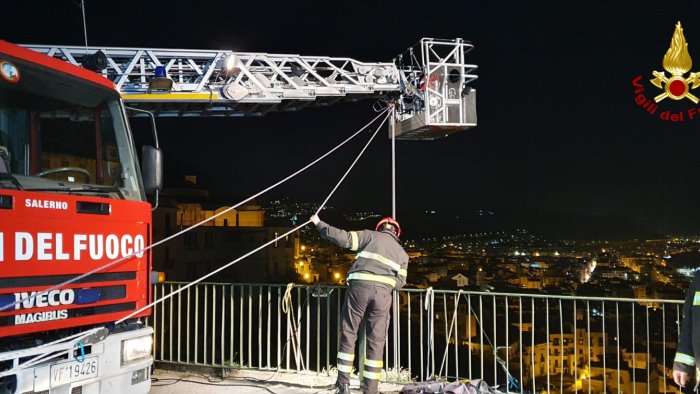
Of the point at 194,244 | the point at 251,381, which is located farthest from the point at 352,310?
the point at 194,244

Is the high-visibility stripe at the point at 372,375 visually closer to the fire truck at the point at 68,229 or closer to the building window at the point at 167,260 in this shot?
the fire truck at the point at 68,229

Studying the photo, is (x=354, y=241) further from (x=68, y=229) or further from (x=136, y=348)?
(x=68, y=229)

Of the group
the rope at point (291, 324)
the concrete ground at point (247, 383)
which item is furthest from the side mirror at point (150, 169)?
the concrete ground at point (247, 383)

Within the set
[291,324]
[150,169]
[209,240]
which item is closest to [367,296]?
[291,324]

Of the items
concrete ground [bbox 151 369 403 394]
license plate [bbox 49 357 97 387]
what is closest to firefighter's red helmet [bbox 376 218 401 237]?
concrete ground [bbox 151 369 403 394]

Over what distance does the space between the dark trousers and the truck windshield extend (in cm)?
240

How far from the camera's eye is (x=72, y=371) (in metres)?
3.96

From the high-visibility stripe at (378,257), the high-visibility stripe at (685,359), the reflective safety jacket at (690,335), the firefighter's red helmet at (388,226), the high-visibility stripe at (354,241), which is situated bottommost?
the high-visibility stripe at (685,359)

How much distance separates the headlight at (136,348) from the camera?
14.5 feet

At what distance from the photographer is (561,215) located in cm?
6775

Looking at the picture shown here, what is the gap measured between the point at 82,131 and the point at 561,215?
69.2m

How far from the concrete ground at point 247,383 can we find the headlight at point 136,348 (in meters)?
1.84

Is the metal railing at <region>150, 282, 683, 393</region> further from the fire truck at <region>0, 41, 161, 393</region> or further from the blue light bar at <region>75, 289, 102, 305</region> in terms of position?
the blue light bar at <region>75, 289, 102, 305</region>

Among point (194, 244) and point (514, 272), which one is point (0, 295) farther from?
point (194, 244)
